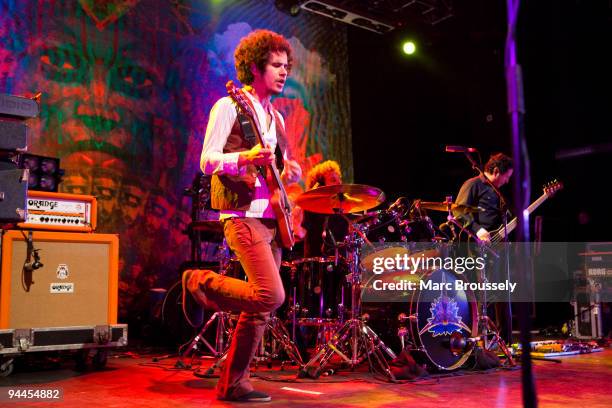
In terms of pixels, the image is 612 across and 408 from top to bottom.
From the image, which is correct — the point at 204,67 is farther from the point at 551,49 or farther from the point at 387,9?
the point at 551,49

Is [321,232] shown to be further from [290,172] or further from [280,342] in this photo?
[290,172]

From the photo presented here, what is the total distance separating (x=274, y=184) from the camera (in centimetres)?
325

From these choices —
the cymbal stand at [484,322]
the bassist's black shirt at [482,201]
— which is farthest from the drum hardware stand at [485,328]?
the bassist's black shirt at [482,201]

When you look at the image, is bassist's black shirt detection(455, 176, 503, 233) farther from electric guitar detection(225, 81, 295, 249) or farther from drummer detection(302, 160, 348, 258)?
electric guitar detection(225, 81, 295, 249)

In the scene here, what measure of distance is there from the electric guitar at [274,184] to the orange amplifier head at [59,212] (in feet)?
7.52

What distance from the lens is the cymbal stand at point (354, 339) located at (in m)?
4.52

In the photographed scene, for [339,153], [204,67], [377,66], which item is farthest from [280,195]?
[377,66]

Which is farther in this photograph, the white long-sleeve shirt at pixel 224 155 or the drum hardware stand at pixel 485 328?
the drum hardware stand at pixel 485 328

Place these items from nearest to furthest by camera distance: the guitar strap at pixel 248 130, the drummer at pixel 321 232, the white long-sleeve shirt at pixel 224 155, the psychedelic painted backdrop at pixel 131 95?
the white long-sleeve shirt at pixel 224 155
the guitar strap at pixel 248 130
the drummer at pixel 321 232
the psychedelic painted backdrop at pixel 131 95

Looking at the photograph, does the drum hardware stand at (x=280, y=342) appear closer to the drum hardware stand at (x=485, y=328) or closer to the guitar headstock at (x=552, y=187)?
the drum hardware stand at (x=485, y=328)

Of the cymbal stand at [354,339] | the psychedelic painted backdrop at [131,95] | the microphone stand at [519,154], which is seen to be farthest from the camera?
the psychedelic painted backdrop at [131,95]

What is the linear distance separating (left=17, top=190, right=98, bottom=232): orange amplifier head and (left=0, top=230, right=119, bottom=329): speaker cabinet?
65 millimetres

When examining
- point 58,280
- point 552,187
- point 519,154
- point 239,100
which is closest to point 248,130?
point 239,100

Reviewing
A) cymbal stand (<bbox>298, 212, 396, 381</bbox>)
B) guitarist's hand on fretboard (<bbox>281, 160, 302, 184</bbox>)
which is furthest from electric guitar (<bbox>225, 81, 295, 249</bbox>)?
cymbal stand (<bbox>298, 212, 396, 381</bbox>)
